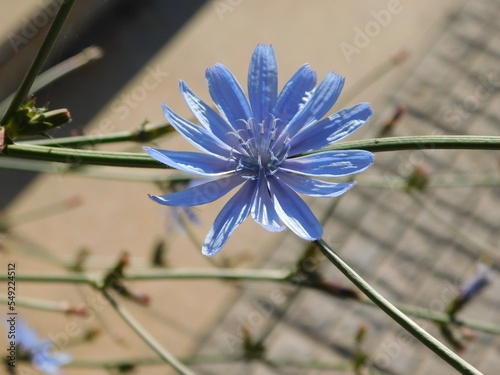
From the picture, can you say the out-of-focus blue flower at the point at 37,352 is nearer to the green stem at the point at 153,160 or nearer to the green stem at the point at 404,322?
the green stem at the point at 153,160

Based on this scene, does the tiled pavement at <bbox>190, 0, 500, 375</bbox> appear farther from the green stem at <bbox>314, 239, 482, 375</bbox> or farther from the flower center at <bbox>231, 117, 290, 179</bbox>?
the green stem at <bbox>314, 239, 482, 375</bbox>

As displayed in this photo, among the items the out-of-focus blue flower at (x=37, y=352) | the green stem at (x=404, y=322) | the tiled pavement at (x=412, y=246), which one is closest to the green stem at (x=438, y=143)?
the green stem at (x=404, y=322)

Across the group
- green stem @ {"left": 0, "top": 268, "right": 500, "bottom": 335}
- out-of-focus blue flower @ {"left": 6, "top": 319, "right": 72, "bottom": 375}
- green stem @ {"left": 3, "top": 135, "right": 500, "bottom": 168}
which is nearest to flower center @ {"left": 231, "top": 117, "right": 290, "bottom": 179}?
green stem @ {"left": 3, "top": 135, "right": 500, "bottom": 168}

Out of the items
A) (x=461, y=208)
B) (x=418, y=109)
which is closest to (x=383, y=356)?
(x=461, y=208)

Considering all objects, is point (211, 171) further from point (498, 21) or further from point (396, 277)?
point (498, 21)

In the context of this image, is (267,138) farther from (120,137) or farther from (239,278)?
(239,278)
